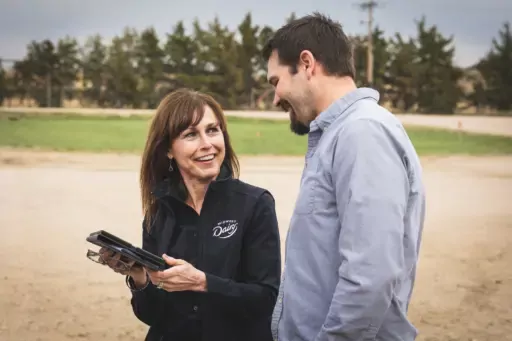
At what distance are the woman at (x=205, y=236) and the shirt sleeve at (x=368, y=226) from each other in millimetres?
438

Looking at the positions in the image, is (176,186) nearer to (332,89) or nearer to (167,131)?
(167,131)

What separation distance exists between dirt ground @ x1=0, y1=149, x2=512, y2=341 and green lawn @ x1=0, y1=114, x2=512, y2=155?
101mm

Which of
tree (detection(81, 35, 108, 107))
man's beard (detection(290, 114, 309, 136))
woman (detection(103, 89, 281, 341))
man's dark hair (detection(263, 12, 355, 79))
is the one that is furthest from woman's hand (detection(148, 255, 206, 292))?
tree (detection(81, 35, 108, 107))

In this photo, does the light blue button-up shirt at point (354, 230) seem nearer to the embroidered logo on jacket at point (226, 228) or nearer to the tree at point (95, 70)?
the embroidered logo on jacket at point (226, 228)

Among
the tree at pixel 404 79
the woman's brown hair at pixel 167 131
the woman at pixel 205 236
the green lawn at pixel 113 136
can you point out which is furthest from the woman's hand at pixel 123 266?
the tree at pixel 404 79

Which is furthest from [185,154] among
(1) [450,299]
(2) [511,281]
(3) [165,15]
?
(3) [165,15]

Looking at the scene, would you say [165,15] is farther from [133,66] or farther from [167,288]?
[167,288]

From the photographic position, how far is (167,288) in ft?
4.10

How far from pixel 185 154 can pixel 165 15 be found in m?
2.94

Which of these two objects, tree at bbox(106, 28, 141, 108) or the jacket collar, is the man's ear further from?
tree at bbox(106, 28, 141, 108)

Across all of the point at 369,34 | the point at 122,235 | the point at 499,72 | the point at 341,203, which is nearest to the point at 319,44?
the point at 341,203

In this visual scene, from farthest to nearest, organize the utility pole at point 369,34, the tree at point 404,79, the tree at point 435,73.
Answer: the tree at point 404,79
the tree at point 435,73
the utility pole at point 369,34

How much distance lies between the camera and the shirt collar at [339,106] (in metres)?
0.99

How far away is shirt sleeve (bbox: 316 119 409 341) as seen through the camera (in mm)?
888
